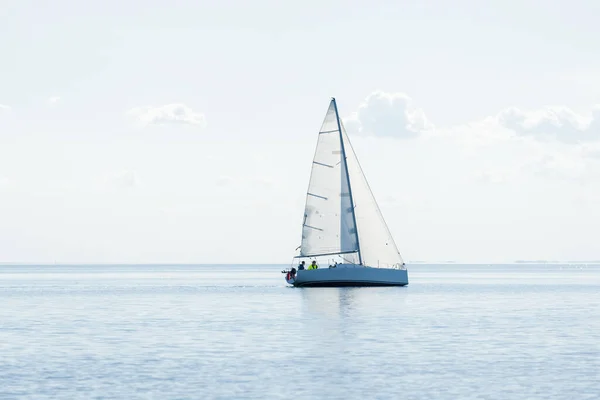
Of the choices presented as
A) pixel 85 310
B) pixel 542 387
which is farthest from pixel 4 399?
pixel 85 310

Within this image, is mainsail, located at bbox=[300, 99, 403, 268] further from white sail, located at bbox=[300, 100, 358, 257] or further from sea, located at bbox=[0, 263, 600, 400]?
sea, located at bbox=[0, 263, 600, 400]

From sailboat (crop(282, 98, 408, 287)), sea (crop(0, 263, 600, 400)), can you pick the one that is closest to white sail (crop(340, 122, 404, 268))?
sailboat (crop(282, 98, 408, 287))

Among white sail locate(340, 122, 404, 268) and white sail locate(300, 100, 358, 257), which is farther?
white sail locate(340, 122, 404, 268)

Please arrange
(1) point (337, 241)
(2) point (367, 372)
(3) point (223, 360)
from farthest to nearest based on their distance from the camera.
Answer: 1. (1) point (337, 241)
2. (3) point (223, 360)
3. (2) point (367, 372)

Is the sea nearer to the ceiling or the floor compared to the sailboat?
nearer to the floor

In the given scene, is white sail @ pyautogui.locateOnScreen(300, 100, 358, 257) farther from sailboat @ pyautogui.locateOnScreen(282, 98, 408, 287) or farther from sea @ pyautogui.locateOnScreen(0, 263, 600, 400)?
sea @ pyautogui.locateOnScreen(0, 263, 600, 400)

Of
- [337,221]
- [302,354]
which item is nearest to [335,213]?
[337,221]

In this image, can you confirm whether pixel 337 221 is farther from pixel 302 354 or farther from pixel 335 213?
pixel 302 354

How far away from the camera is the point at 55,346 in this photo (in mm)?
51656

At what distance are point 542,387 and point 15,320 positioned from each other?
46195mm

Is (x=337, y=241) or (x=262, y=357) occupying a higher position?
(x=337, y=241)

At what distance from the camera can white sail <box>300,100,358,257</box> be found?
108438 millimetres

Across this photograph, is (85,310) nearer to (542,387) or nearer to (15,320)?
(15,320)

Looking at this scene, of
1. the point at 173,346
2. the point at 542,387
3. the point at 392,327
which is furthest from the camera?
the point at 392,327
